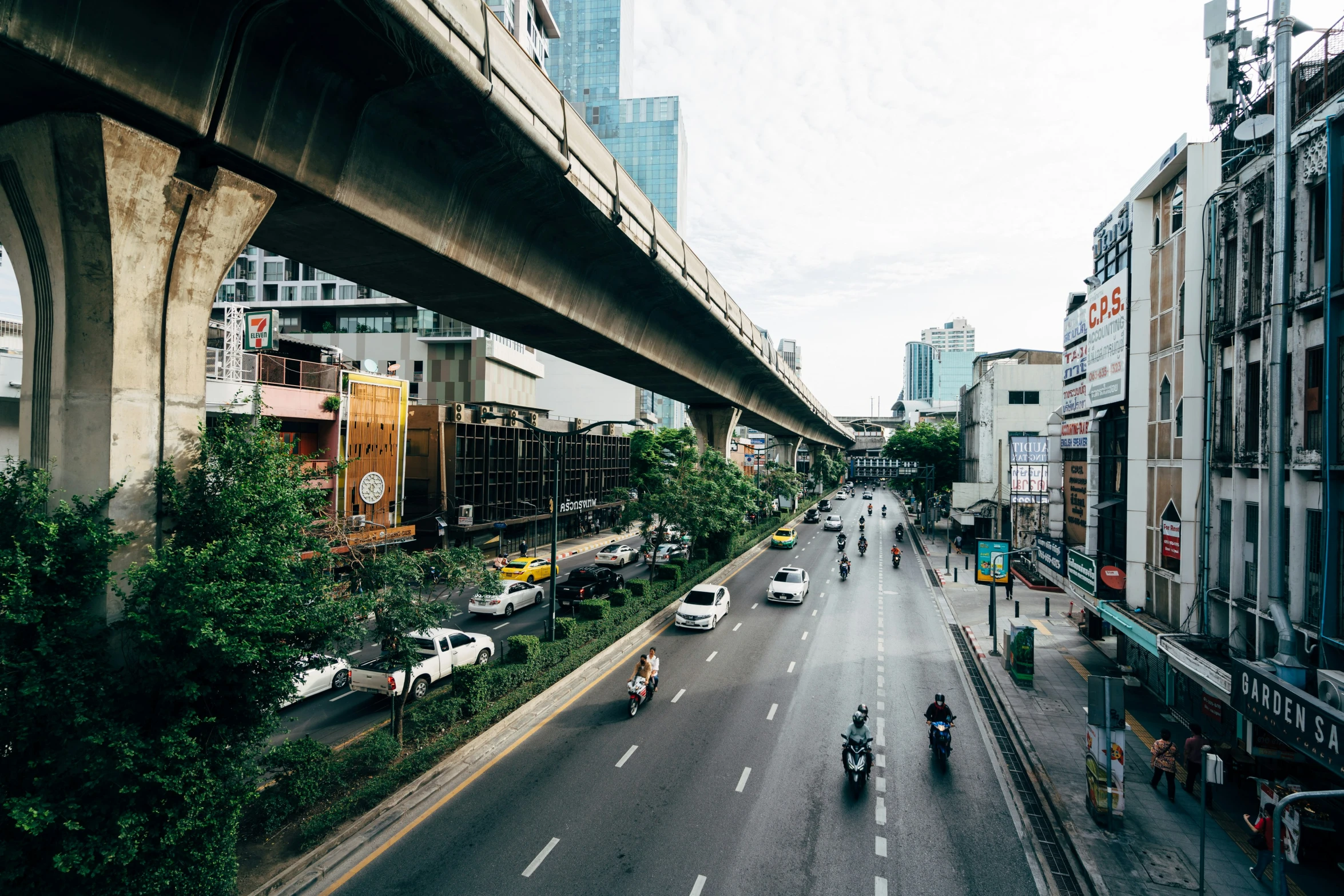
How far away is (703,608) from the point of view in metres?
25.1

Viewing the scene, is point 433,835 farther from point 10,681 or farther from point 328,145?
point 328,145

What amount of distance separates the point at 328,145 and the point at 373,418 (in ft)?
87.1

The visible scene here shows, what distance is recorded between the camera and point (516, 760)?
14.0 metres

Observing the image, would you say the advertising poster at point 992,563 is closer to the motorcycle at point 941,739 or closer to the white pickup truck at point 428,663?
the motorcycle at point 941,739

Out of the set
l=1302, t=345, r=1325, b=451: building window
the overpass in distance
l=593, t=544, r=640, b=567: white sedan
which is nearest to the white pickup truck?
the overpass in distance

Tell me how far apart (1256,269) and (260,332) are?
31.9 metres

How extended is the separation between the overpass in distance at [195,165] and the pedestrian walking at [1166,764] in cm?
1646

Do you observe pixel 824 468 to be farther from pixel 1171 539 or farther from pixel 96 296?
pixel 96 296

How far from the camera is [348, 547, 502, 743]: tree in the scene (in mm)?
13633

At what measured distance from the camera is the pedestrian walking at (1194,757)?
12859mm

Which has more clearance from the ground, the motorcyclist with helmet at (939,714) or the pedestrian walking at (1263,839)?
the motorcyclist with helmet at (939,714)

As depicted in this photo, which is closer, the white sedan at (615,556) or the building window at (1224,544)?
the building window at (1224,544)

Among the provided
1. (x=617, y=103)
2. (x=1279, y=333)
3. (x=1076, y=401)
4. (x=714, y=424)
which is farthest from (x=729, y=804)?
(x=617, y=103)

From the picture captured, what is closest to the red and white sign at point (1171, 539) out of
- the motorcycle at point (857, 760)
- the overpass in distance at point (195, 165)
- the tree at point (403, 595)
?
the motorcycle at point (857, 760)
